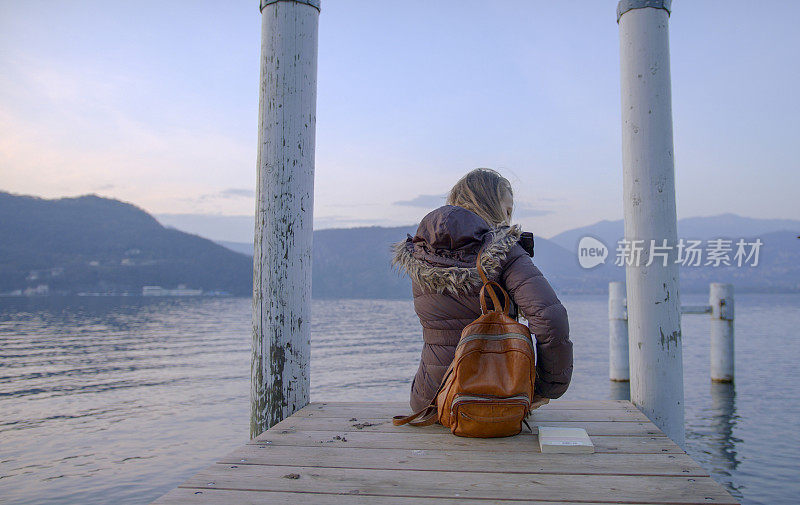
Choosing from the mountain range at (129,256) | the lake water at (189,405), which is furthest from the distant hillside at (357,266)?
the lake water at (189,405)

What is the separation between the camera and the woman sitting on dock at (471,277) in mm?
2986

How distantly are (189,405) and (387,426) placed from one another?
11.0m

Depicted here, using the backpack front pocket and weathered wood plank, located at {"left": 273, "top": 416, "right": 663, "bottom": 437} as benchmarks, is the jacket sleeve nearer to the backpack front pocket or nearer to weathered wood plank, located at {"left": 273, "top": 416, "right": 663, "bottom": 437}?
the backpack front pocket

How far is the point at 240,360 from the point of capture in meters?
21.5

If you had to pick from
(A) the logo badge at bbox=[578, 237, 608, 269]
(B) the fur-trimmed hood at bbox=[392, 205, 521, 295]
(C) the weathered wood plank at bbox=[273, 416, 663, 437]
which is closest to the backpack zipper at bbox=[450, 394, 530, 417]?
(C) the weathered wood plank at bbox=[273, 416, 663, 437]

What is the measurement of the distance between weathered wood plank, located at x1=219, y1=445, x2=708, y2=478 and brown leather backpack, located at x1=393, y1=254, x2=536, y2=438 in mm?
227

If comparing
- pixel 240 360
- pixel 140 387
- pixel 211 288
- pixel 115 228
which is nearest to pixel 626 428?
pixel 140 387

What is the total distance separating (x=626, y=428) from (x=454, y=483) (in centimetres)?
150

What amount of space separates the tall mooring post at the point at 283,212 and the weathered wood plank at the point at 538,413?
0.18 m

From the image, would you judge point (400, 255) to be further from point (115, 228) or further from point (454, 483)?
point (115, 228)

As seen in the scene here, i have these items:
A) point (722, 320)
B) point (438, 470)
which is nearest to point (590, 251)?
point (722, 320)

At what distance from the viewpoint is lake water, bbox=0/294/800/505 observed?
7.70 m

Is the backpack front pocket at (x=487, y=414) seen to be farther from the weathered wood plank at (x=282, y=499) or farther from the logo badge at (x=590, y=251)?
the logo badge at (x=590, y=251)

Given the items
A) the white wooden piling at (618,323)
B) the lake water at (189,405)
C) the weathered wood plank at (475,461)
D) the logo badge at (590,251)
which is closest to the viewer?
the weathered wood plank at (475,461)
